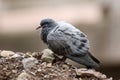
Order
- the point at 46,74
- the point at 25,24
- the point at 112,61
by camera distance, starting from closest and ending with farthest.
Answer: the point at 46,74
the point at 112,61
the point at 25,24

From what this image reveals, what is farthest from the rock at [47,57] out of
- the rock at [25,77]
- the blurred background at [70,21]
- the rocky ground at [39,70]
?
the blurred background at [70,21]

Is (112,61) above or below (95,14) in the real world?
below

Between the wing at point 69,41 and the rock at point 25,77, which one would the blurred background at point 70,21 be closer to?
the wing at point 69,41

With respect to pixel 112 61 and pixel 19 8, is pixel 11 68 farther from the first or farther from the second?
pixel 19 8

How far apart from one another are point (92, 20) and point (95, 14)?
0.55ft

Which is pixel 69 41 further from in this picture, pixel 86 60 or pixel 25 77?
pixel 25 77

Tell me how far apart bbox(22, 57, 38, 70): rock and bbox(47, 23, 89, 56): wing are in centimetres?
12

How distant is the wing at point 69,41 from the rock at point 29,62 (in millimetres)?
123

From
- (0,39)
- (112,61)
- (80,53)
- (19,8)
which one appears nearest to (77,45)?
(80,53)

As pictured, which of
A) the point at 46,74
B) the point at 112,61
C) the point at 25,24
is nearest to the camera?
the point at 46,74

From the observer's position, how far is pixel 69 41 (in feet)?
13.1

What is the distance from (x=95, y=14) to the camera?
8.98 m

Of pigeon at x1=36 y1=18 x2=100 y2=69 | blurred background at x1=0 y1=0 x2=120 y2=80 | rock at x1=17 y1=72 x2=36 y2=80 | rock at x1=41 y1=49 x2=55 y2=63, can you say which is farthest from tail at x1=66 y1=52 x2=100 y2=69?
blurred background at x1=0 y1=0 x2=120 y2=80

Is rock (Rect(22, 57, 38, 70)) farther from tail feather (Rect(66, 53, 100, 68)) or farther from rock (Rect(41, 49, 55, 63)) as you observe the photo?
tail feather (Rect(66, 53, 100, 68))
